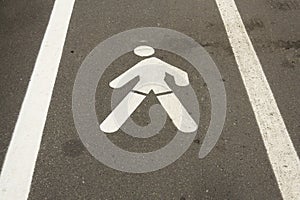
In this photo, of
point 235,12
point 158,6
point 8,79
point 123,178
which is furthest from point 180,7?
point 123,178

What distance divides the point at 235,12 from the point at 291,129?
206cm

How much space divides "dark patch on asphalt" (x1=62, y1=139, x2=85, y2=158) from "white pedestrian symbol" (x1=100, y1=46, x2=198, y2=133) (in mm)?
273

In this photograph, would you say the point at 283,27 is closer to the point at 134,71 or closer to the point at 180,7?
the point at 180,7

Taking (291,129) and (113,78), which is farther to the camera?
(113,78)

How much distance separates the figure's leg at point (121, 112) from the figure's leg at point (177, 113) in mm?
230

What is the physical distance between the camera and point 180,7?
17.4ft

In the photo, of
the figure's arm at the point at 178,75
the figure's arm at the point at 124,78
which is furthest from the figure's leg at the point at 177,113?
the figure's arm at the point at 124,78

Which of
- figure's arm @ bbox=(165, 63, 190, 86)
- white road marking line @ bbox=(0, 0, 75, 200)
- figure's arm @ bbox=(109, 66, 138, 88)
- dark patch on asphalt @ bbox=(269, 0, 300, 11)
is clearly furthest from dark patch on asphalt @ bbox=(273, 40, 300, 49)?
white road marking line @ bbox=(0, 0, 75, 200)

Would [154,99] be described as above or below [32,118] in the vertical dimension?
below

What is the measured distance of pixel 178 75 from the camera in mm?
4254

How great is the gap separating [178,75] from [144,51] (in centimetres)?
56

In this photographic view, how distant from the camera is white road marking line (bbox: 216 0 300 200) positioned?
3258mm

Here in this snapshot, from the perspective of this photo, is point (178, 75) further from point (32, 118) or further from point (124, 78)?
point (32, 118)

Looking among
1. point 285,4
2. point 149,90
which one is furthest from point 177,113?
point 285,4
